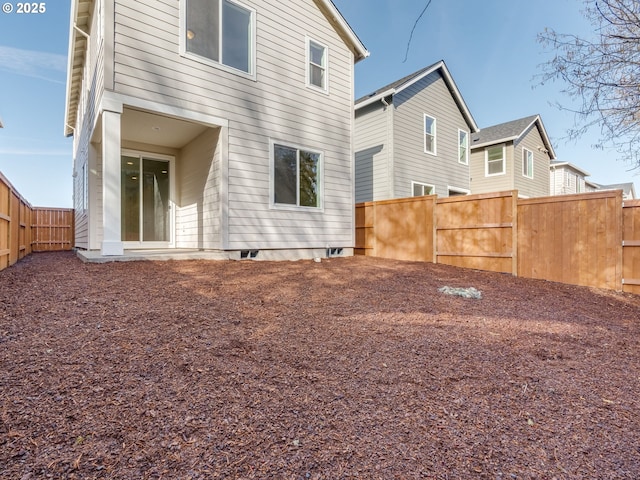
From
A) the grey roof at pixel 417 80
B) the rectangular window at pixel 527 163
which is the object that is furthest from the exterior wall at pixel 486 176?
the grey roof at pixel 417 80

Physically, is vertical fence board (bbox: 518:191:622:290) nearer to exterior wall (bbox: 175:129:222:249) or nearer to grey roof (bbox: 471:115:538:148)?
exterior wall (bbox: 175:129:222:249)

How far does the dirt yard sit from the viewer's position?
1.41 meters

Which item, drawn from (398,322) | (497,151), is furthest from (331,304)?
(497,151)

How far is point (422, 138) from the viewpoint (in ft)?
40.0

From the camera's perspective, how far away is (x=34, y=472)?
4.07 feet

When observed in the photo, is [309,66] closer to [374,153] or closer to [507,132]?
[374,153]

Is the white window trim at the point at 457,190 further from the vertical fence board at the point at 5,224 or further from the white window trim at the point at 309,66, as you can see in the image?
the vertical fence board at the point at 5,224

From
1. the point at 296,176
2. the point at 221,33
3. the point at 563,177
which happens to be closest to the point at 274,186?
the point at 296,176

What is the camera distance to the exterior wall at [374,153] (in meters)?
11.2

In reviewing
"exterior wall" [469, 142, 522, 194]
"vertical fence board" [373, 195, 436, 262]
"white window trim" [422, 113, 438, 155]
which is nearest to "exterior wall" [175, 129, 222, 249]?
"vertical fence board" [373, 195, 436, 262]

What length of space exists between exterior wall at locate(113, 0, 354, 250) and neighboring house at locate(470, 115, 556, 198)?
1074 cm

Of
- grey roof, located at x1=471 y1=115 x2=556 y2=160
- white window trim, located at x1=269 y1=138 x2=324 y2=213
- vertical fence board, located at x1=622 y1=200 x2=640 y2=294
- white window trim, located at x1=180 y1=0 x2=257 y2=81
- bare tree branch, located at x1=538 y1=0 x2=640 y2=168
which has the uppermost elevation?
grey roof, located at x1=471 y1=115 x2=556 y2=160

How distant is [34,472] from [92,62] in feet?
26.8

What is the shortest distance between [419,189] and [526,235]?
5940 millimetres
